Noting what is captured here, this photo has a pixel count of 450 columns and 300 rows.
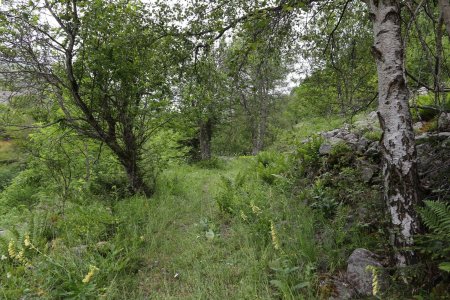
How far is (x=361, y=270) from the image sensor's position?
→ 2.50 meters

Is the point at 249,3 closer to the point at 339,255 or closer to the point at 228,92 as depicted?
the point at 228,92

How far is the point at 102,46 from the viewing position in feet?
14.9

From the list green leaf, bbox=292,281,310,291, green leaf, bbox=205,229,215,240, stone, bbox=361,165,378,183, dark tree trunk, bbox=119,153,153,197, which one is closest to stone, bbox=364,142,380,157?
stone, bbox=361,165,378,183

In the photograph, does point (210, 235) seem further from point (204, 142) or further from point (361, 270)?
point (204, 142)

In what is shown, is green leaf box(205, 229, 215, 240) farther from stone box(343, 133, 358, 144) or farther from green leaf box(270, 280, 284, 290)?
stone box(343, 133, 358, 144)

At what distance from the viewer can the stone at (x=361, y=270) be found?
7.85ft

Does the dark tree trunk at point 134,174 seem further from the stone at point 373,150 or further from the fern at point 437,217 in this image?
the fern at point 437,217

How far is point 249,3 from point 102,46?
98.5 inches

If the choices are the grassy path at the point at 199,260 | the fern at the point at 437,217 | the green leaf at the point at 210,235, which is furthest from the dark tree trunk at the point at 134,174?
the fern at the point at 437,217

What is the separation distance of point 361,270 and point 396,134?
127 cm

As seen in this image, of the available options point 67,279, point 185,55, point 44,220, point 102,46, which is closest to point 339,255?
point 67,279

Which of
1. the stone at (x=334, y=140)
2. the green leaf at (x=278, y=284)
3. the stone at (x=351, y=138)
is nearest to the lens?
the green leaf at (x=278, y=284)

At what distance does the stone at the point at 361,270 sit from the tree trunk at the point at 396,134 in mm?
326

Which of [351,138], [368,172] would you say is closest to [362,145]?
[351,138]
